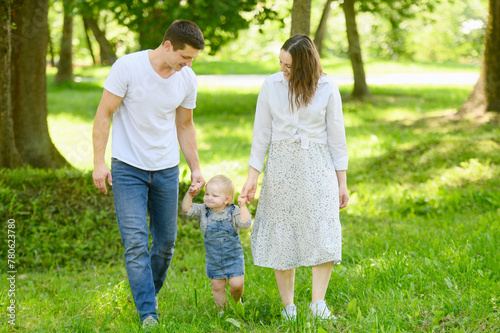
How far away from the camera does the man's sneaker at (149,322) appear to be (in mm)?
3512

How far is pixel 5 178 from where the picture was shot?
625 centimetres

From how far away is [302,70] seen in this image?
3514mm

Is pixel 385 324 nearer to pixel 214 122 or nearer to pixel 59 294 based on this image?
pixel 59 294

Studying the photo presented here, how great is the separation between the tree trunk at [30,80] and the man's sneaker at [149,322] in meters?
4.41

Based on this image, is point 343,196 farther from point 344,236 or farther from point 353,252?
point 344,236

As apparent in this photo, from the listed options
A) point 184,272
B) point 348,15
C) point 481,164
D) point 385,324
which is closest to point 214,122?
point 348,15

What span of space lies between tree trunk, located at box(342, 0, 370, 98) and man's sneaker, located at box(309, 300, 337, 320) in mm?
12822

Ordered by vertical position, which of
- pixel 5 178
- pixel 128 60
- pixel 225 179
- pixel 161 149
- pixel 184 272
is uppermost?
pixel 128 60

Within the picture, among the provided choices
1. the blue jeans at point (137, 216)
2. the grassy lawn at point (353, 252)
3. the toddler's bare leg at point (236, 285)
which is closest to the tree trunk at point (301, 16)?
the grassy lawn at point (353, 252)

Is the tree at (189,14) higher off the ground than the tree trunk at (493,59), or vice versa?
the tree at (189,14)

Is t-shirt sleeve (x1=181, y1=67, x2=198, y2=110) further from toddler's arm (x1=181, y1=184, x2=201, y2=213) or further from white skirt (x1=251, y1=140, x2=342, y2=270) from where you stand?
white skirt (x1=251, y1=140, x2=342, y2=270)

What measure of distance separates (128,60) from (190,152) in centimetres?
85

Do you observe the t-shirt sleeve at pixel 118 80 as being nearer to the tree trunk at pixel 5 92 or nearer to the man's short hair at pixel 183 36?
the man's short hair at pixel 183 36

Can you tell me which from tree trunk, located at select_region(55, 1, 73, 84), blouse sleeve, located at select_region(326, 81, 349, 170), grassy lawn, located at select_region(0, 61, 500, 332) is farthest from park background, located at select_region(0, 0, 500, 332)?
tree trunk, located at select_region(55, 1, 73, 84)
